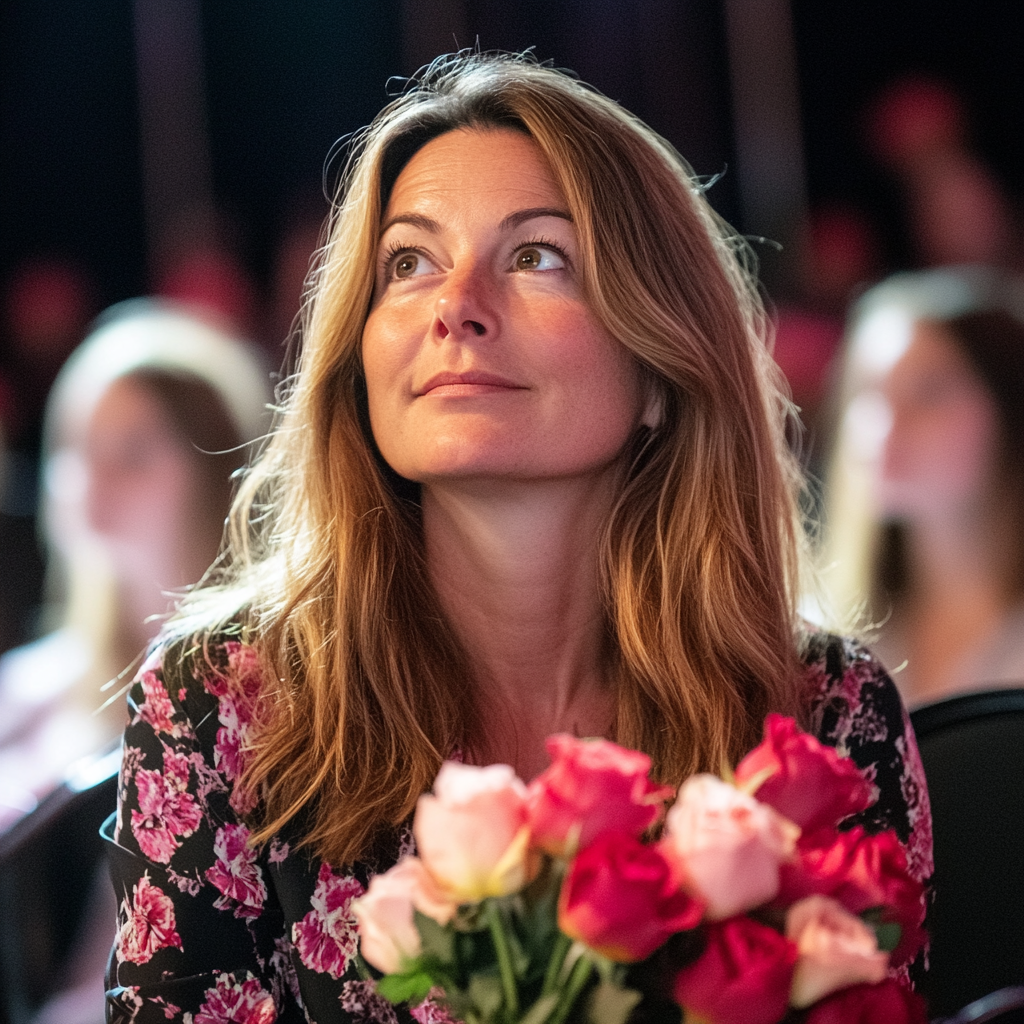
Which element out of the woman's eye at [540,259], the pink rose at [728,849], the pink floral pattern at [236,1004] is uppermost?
the woman's eye at [540,259]

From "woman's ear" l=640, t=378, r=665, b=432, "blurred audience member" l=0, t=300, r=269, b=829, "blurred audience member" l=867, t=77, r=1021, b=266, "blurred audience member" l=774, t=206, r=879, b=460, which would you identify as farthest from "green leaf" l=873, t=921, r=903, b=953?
"blurred audience member" l=867, t=77, r=1021, b=266

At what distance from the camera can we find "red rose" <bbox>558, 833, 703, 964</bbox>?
25.2 inches

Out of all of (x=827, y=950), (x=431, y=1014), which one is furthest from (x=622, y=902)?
(x=431, y=1014)

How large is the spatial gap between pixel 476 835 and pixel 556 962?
0.28 feet

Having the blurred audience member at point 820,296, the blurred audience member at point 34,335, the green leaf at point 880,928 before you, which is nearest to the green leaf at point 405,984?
the green leaf at point 880,928

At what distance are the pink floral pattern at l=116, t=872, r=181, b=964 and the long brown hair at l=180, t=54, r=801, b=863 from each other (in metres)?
0.12

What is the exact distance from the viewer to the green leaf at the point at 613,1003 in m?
0.67

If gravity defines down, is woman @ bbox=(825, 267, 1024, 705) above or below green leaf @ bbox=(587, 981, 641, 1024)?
above

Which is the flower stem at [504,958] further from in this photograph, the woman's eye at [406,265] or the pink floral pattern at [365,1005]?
the woman's eye at [406,265]

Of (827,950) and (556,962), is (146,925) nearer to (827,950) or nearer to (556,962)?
(556,962)

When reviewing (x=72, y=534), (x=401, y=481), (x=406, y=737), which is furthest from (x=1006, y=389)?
(x=72, y=534)

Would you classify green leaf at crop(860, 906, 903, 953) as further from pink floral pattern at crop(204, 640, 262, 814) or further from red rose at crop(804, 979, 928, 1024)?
pink floral pattern at crop(204, 640, 262, 814)

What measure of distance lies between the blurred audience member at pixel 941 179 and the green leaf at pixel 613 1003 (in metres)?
4.32

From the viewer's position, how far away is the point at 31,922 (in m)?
1.85
